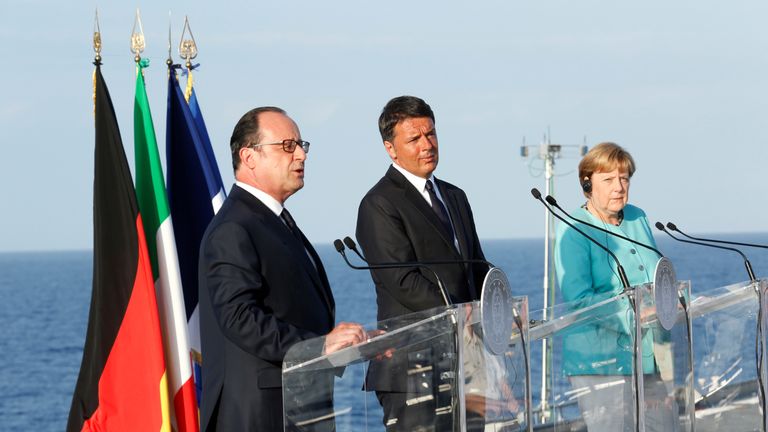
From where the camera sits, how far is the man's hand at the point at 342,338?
9.70 feet

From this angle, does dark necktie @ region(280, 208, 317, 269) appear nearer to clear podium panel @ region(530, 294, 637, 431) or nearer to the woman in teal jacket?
clear podium panel @ region(530, 294, 637, 431)

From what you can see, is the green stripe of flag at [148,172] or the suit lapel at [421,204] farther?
the green stripe of flag at [148,172]

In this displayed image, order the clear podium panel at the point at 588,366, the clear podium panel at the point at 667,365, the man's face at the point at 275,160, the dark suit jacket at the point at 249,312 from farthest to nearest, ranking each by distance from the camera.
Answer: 1. the clear podium panel at the point at 667,365
2. the clear podium panel at the point at 588,366
3. the man's face at the point at 275,160
4. the dark suit jacket at the point at 249,312

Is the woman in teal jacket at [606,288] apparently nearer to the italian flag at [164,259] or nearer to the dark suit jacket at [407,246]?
the dark suit jacket at [407,246]

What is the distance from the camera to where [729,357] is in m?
4.63

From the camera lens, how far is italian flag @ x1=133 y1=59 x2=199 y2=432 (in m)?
4.77

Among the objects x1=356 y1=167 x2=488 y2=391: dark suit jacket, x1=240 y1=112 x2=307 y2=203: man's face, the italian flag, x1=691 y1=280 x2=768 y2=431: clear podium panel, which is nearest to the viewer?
x1=240 y1=112 x2=307 y2=203: man's face

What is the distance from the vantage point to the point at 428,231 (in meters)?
4.17

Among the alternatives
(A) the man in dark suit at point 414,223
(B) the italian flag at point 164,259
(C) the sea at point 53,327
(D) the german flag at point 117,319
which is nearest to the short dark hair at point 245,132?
(A) the man in dark suit at point 414,223

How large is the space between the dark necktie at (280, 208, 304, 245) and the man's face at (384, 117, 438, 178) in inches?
29.6

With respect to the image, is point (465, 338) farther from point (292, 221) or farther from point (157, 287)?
point (157, 287)

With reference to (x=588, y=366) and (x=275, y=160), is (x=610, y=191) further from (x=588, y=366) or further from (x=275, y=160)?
(x=275, y=160)

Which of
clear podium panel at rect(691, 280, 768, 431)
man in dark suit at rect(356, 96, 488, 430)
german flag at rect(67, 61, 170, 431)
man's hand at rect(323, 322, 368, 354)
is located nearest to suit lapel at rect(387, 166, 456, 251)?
man in dark suit at rect(356, 96, 488, 430)

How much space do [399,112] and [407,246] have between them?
458 millimetres
